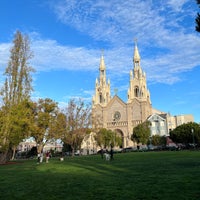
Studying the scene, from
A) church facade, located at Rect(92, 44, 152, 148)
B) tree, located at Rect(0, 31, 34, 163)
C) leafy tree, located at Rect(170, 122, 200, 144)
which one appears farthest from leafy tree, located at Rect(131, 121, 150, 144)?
tree, located at Rect(0, 31, 34, 163)

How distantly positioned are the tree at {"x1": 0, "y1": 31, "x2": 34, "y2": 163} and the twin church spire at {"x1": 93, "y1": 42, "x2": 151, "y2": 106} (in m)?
58.9

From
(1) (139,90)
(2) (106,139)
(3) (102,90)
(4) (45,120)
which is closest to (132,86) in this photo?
(1) (139,90)

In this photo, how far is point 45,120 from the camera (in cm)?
4459

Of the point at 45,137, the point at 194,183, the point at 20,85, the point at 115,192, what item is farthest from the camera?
the point at 45,137

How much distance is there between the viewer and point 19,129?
31859 mm

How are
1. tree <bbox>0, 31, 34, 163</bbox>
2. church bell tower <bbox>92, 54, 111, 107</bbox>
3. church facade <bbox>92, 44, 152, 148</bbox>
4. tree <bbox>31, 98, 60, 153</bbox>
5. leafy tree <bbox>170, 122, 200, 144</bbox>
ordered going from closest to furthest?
tree <bbox>0, 31, 34, 163</bbox>
tree <bbox>31, 98, 60, 153</bbox>
leafy tree <bbox>170, 122, 200, 144</bbox>
church facade <bbox>92, 44, 152, 148</bbox>
church bell tower <bbox>92, 54, 111, 107</bbox>

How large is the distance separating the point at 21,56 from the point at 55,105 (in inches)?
521

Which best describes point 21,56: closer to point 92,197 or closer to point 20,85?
point 20,85

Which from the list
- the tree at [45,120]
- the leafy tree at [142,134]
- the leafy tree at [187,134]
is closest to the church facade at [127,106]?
the leafy tree at [142,134]

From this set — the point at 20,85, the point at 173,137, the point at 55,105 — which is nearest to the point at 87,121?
the point at 55,105

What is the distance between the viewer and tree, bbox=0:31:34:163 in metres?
31.0

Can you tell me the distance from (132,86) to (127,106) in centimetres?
868

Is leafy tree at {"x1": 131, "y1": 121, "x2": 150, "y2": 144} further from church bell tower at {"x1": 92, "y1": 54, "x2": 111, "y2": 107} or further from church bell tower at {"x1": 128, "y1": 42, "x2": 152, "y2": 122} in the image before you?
church bell tower at {"x1": 92, "y1": 54, "x2": 111, "y2": 107}

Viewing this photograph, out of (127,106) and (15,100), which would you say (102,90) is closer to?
(127,106)
